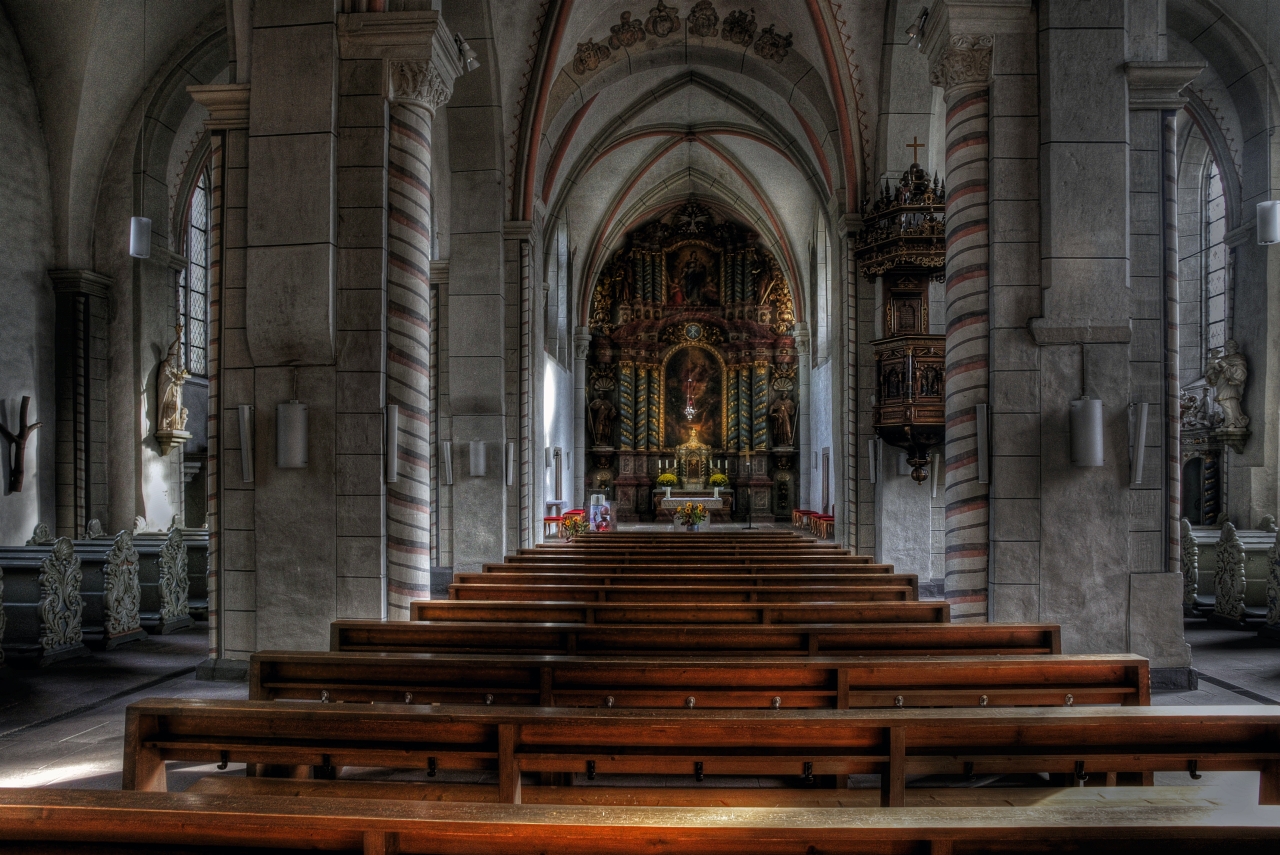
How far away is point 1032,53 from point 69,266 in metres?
13.0

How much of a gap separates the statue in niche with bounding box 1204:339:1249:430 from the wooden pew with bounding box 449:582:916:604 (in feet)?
32.3

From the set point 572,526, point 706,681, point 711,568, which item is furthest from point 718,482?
point 706,681

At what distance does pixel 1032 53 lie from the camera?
22.5 ft

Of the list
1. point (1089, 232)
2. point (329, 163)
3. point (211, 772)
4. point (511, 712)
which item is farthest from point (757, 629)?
point (329, 163)

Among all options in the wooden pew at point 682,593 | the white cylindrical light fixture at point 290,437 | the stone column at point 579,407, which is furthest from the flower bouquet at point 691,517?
the white cylindrical light fixture at point 290,437

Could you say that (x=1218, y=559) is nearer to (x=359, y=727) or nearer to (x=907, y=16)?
(x=907, y=16)

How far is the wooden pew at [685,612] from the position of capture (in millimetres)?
5785

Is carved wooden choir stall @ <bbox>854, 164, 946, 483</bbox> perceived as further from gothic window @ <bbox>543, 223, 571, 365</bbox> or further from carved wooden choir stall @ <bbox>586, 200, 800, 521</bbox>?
carved wooden choir stall @ <bbox>586, 200, 800, 521</bbox>

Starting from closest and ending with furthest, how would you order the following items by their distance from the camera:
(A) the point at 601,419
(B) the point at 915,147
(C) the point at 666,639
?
(C) the point at 666,639 → (B) the point at 915,147 → (A) the point at 601,419

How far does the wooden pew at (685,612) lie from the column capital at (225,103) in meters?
4.45

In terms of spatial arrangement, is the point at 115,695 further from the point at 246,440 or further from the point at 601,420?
the point at 601,420

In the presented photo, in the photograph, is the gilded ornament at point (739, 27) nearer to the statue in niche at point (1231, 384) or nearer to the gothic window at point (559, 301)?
the gothic window at point (559, 301)

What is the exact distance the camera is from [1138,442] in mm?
6555

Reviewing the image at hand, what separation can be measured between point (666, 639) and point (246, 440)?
4024 millimetres
